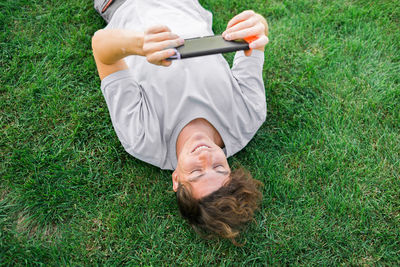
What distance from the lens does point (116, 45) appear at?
208cm

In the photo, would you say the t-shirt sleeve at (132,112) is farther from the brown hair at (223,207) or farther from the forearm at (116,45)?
the brown hair at (223,207)

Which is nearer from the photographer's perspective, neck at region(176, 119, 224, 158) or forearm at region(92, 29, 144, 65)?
forearm at region(92, 29, 144, 65)

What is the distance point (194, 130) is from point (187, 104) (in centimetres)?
20

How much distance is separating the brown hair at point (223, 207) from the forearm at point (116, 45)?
0.99 meters

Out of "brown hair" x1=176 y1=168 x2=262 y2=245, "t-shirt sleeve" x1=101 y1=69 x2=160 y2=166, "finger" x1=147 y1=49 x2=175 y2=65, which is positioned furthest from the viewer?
"t-shirt sleeve" x1=101 y1=69 x2=160 y2=166

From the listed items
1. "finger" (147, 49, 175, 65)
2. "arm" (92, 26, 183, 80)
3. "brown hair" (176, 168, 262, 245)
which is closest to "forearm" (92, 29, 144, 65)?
"arm" (92, 26, 183, 80)

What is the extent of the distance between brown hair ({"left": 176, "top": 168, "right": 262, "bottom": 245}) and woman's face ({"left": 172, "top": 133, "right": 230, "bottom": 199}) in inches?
1.6

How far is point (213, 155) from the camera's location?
6.64ft

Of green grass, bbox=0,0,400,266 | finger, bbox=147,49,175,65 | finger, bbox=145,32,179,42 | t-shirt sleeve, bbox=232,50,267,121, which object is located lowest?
green grass, bbox=0,0,400,266

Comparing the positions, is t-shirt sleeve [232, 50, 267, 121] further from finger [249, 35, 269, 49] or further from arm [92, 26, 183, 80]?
arm [92, 26, 183, 80]

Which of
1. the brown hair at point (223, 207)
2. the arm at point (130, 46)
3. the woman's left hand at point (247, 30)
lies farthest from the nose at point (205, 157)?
the woman's left hand at point (247, 30)

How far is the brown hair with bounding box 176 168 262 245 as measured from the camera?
2031 millimetres

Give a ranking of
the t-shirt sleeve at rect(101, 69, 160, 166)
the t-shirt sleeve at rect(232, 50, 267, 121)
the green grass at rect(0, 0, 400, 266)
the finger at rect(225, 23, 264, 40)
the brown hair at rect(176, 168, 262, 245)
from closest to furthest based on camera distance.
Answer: the finger at rect(225, 23, 264, 40)
the brown hair at rect(176, 168, 262, 245)
the t-shirt sleeve at rect(101, 69, 160, 166)
the green grass at rect(0, 0, 400, 266)
the t-shirt sleeve at rect(232, 50, 267, 121)

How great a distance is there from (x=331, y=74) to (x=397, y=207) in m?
1.33
